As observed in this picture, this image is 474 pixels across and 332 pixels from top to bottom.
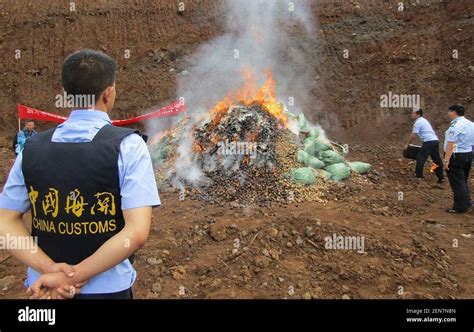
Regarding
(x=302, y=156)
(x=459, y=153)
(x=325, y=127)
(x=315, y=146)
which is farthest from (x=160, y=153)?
(x=325, y=127)

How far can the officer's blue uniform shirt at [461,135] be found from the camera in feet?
22.1

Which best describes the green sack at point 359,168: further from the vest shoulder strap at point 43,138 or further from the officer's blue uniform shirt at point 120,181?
the vest shoulder strap at point 43,138

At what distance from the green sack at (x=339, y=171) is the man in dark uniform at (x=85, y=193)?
252 inches

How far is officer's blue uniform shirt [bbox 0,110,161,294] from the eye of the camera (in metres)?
1.87

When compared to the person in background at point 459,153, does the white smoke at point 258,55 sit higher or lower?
higher

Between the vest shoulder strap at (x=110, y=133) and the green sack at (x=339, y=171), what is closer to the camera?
the vest shoulder strap at (x=110, y=133)

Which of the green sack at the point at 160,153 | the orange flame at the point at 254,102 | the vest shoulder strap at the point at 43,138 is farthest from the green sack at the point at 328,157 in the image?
the vest shoulder strap at the point at 43,138

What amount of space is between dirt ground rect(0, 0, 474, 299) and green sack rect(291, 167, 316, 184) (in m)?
0.46

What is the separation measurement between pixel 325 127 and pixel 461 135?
708 cm

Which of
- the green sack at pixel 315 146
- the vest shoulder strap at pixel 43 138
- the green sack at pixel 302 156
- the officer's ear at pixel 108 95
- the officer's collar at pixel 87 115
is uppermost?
the officer's ear at pixel 108 95

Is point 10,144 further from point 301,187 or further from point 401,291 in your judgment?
point 401,291

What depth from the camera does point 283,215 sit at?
20.2 feet

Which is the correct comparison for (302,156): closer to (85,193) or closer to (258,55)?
(85,193)

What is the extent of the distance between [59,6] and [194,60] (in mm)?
6181
